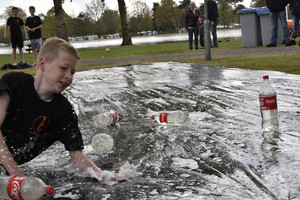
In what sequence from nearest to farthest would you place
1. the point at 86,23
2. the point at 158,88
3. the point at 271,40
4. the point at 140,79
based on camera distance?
the point at 158,88 < the point at 140,79 < the point at 271,40 < the point at 86,23

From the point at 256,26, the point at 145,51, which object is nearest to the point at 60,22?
the point at 145,51

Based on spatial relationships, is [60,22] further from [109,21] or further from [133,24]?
[133,24]

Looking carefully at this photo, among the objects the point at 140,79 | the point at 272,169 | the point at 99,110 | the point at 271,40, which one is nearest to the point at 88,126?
the point at 99,110

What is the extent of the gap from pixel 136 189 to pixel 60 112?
88 centimetres

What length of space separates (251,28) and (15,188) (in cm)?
1542

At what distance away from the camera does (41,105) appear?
296 centimetres

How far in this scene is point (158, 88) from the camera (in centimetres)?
677

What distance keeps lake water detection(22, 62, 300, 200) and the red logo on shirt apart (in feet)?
1.13

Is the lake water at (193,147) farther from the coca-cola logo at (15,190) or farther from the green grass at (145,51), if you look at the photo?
the green grass at (145,51)

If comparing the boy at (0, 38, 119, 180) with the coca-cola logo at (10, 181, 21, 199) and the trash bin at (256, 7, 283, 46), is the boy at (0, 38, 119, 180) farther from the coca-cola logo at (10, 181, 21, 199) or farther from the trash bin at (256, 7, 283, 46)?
the trash bin at (256, 7, 283, 46)

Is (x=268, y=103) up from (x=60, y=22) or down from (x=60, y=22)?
down

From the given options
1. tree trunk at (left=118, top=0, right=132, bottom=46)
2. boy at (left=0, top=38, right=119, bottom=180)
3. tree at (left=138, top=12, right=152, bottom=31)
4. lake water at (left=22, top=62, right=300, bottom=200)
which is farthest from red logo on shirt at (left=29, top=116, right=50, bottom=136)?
tree at (left=138, top=12, right=152, bottom=31)

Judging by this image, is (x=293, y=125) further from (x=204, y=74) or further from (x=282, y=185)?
(x=204, y=74)

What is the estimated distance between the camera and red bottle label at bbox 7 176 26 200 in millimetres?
2514
